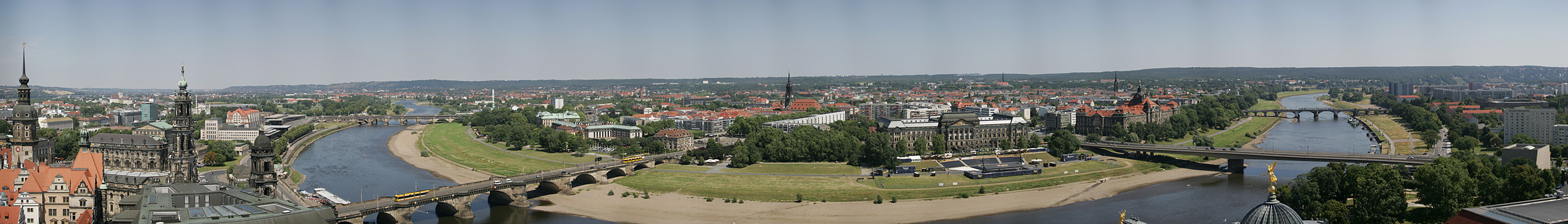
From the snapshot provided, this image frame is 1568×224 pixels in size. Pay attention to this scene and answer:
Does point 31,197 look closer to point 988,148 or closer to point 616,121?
point 988,148

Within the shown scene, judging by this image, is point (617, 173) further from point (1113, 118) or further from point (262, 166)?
point (1113, 118)

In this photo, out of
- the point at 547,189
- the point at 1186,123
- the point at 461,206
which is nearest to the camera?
the point at 461,206

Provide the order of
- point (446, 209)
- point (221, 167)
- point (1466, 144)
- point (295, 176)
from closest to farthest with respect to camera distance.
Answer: point (446, 209)
point (295, 176)
point (1466, 144)
point (221, 167)

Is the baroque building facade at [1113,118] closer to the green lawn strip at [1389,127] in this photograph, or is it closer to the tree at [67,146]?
the green lawn strip at [1389,127]

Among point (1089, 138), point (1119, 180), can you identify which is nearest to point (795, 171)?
point (1119, 180)

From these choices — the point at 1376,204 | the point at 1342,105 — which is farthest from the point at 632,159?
the point at 1342,105

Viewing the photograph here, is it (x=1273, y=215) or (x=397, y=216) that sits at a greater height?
(x=1273, y=215)

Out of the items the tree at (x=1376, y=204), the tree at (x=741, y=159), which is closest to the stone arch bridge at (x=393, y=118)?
the tree at (x=741, y=159)
